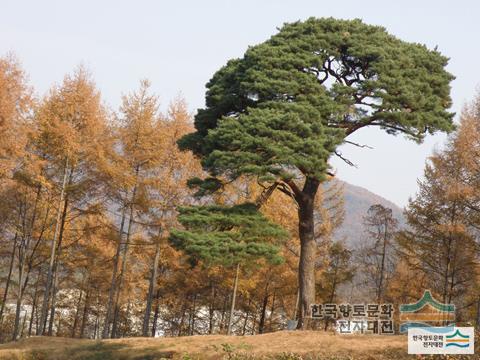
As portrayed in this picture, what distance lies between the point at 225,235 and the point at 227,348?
3.57m

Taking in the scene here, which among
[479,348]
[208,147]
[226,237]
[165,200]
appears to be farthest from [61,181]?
[479,348]

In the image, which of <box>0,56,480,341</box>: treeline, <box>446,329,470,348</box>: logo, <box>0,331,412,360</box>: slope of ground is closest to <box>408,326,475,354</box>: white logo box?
<box>446,329,470,348</box>: logo

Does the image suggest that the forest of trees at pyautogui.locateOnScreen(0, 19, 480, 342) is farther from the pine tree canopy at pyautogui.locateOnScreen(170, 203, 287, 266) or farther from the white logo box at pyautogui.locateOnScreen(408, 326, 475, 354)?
the white logo box at pyautogui.locateOnScreen(408, 326, 475, 354)

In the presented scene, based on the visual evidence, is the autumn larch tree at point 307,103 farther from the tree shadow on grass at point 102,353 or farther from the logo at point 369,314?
the tree shadow on grass at point 102,353

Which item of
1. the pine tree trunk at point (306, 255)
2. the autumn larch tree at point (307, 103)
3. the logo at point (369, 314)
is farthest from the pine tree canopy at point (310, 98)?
the logo at point (369, 314)

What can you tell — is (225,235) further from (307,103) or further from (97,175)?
(97,175)

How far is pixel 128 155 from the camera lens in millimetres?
21984

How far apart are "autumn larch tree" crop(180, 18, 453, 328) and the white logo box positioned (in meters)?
4.63

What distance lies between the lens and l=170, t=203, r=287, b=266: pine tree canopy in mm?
13258

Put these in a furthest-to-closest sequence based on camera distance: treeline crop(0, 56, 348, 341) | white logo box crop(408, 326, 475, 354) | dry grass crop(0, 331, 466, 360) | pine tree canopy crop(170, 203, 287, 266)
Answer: treeline crop(0, 56, 348, 341)
dry grass crop(0, 331, 466, 360)
pine tree canopy crop(170, 203, 287, 266)
white logo box crop(408, 326, 475, 354)

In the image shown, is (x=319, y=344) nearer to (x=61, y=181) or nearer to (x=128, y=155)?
(x=128, y=155)

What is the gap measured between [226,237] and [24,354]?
9.11 m

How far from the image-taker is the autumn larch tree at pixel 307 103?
14.3 metres

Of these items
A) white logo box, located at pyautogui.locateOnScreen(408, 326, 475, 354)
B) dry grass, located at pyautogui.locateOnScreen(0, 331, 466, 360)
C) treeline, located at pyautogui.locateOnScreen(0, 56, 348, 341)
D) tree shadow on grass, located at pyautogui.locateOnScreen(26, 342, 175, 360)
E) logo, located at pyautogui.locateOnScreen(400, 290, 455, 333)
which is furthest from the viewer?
treeline, located at pyautogui.locateOnScreen(0, 56, 348, 341)
